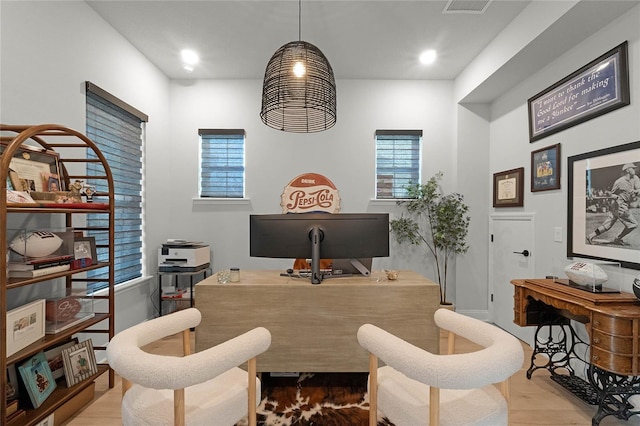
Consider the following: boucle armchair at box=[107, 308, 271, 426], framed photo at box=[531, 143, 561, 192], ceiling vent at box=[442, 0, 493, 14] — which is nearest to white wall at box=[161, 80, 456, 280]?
framed photo at box=[531, 143, 561, 192]

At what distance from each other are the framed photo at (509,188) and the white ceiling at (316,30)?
132 centimetres

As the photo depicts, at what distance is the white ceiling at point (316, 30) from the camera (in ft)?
9.10

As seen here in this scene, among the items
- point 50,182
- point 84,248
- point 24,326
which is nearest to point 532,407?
point 24,326

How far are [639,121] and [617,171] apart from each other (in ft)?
1.09

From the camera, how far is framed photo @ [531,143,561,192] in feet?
9.49

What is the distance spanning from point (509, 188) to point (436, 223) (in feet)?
2.87

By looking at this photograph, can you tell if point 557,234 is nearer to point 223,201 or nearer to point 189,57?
point 223,201

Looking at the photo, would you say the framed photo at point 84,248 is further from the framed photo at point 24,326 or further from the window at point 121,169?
the window at point 121,169

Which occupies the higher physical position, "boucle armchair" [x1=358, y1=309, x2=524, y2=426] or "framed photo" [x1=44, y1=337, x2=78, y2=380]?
"boucle armchair" [x1=358, y1=309, x2=524, y2=426]

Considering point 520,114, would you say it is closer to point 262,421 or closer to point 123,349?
point 262,421

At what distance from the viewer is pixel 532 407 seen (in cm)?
225

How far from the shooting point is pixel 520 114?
11.4 feet

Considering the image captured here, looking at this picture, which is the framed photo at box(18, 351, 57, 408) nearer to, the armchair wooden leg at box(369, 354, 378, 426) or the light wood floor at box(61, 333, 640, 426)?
the light wood floor at box(61, 333, 640, 426)

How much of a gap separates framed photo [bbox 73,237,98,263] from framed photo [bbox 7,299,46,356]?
0.38m
